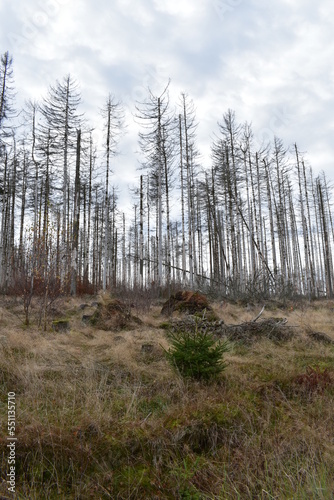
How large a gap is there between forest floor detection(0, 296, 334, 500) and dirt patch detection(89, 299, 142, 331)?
263 centimetres

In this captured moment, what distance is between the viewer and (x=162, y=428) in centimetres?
316

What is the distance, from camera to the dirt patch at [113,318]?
803 centimetres

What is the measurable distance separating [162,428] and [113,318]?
5.29 m

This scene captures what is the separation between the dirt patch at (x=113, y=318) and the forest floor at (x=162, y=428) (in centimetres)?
263

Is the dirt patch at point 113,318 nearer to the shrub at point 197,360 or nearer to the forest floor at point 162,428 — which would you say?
the forest floor at point 162,428

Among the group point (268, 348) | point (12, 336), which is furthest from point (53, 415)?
point (268, 348)

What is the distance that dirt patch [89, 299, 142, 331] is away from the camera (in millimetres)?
8031

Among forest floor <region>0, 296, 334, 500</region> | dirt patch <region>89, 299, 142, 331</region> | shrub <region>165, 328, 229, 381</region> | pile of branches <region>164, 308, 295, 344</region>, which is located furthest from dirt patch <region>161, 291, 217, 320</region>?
shrub <region>165, 328, 229, 381</region>

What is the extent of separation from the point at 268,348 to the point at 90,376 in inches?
142

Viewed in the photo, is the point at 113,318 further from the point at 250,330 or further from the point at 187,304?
the point at 250,330

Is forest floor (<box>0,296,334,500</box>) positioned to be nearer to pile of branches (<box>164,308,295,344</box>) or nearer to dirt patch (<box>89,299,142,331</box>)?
pile of branches (<box>164,308,295,344</box>)

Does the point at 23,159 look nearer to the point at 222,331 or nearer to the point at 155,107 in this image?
the point at 155,107

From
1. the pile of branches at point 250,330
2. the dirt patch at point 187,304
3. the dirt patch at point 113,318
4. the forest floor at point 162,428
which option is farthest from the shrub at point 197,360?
the dirt patch at point 187,304

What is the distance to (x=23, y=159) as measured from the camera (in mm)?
21547
